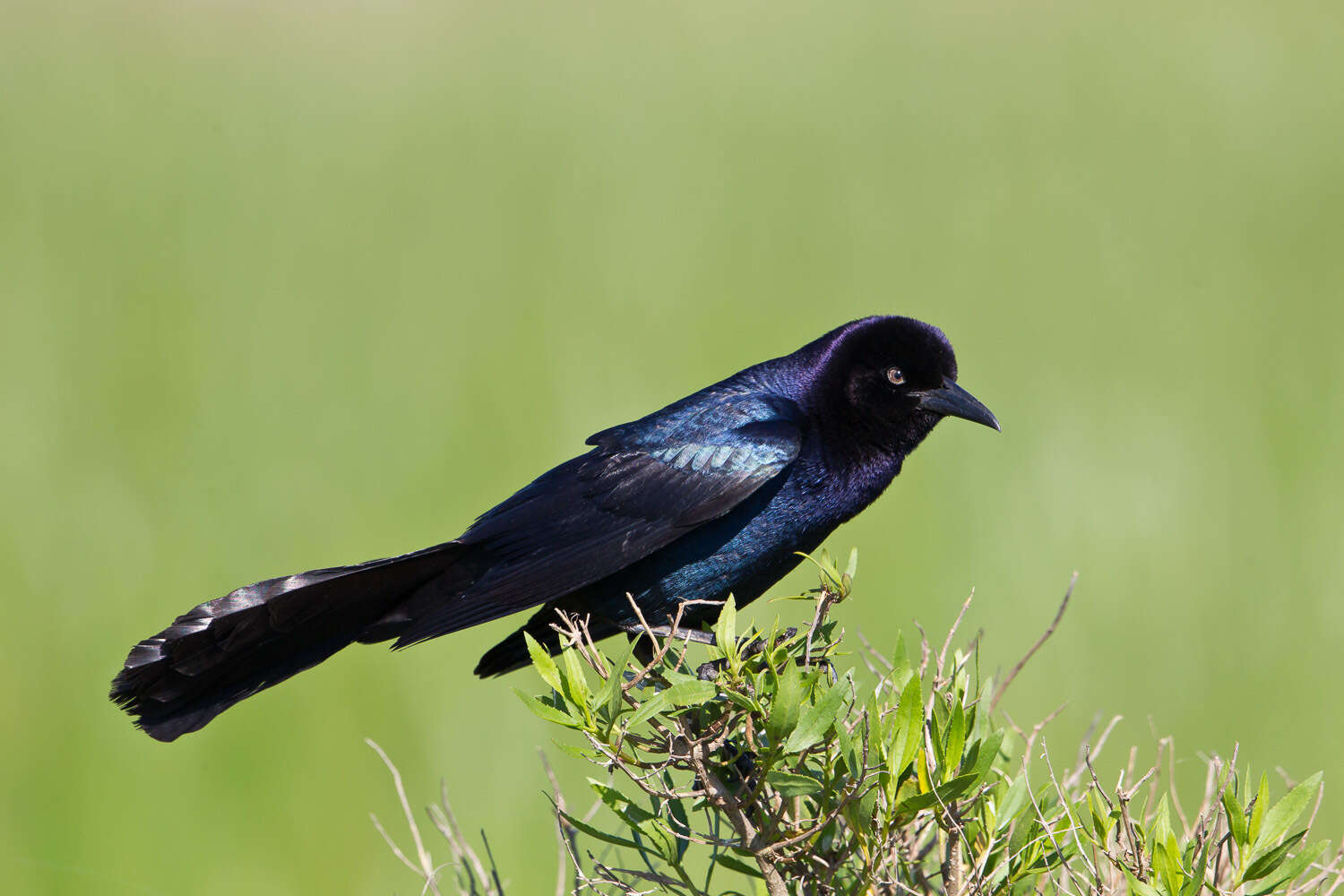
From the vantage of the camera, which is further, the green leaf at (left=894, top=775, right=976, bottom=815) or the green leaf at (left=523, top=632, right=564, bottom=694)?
the green leaf at (left=523, top=632, right=564, bottom=694)

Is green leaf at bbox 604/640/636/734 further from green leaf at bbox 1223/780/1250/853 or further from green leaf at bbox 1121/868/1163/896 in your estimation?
green leaf at bbox 1223/780/1250/853

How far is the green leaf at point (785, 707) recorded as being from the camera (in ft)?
5.16

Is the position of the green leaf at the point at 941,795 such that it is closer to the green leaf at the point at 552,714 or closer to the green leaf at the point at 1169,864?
the green leaf at the point at 1169,864

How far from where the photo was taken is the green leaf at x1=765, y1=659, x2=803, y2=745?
1.57m

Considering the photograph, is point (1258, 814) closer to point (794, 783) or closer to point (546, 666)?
point (794, 783)

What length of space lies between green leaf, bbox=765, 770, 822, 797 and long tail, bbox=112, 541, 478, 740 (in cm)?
118

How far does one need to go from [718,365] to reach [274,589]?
351 cm

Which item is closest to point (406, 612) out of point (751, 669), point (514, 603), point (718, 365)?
point (514, 603)

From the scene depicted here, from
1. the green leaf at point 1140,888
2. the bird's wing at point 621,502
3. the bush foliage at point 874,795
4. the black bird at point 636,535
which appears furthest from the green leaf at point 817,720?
the bird's wing at point 621,502

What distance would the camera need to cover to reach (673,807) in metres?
2.18

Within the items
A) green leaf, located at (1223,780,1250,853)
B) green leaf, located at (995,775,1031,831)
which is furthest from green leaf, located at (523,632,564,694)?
green leaf, located at (1223,780,1250,853)

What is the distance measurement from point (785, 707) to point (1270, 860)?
599 millimetres

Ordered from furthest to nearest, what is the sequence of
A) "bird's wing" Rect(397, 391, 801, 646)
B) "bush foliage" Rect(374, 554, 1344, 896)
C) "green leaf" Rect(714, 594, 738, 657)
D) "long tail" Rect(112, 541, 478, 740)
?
"bird's wing" Rect(397, 391, 801, 646) → "long tail" Rect(112, 541, 478, 740) → "green leaf" Rect(714, 594, 738, 657) → "bush foliage" Rect(374, 554, 1344, 896)

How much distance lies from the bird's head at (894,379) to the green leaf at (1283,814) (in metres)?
1.52
